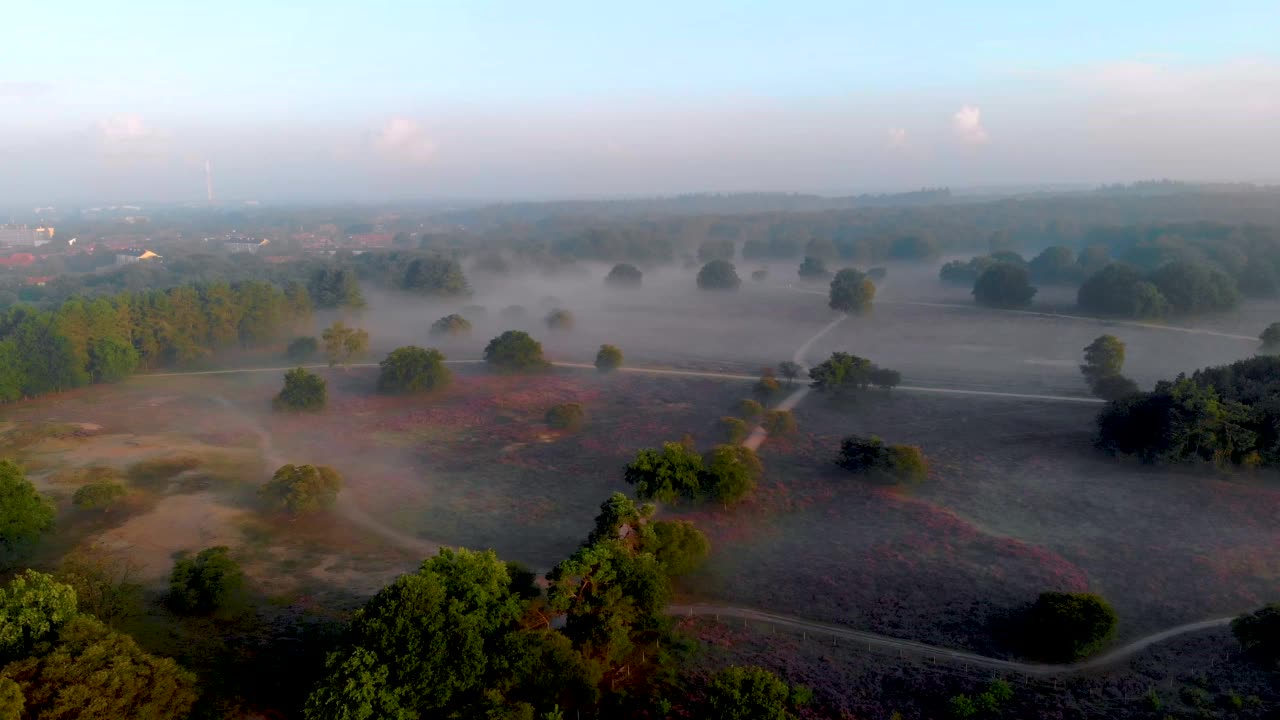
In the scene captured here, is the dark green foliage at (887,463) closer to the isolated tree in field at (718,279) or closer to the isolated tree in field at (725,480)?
the isolated tree in field at (725,480)

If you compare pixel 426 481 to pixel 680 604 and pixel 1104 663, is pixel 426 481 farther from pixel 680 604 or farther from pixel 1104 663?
pixel 1104 663

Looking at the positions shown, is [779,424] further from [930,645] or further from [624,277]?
[624,277]

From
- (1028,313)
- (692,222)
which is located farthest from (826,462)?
(692,222)

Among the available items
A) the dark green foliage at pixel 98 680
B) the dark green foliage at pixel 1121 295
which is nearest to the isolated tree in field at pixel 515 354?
the dark green foliage at pixel 98 680

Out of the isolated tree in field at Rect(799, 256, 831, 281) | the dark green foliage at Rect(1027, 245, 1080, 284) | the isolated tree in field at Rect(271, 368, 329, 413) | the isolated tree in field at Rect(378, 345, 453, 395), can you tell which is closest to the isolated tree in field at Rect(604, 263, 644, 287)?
the isolated tree in field at Rect(799, 256, 831, 281)

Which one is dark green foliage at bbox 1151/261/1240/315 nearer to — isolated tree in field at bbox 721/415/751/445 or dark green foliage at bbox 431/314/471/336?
isolated tree in field at bbox 721/415/751/445

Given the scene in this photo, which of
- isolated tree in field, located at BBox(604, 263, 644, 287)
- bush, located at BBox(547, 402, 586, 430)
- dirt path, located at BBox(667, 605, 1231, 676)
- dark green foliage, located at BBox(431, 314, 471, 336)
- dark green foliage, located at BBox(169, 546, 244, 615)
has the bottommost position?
dirt path, located at BBox(667, 605, 1231, 676)
